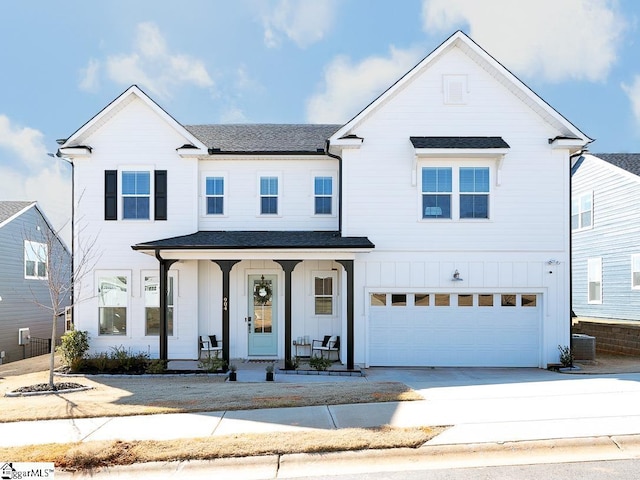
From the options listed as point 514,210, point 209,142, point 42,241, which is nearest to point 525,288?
point 514,210

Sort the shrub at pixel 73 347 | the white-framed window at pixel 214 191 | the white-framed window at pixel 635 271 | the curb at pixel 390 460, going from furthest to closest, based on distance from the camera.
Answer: the white-framed window at pixel 635 271
the white-framed window at pixel 214 191
the shrub at pixel 73 347
the curb at pixel 390 460

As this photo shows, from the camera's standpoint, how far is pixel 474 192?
16109 millimetres

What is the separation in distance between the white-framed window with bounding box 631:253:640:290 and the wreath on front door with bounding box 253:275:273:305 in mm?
13899

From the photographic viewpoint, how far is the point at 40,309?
2650 cm

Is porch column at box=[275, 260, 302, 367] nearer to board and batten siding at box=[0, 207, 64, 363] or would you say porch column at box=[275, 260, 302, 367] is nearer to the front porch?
the front porch

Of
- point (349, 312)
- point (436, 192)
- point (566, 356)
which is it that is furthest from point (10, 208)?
point (566, 356)

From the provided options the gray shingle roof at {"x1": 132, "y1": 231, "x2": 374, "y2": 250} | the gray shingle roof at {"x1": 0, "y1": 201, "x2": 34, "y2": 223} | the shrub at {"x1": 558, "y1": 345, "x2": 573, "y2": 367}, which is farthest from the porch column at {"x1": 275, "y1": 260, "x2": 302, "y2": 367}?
the gray shingle roof at {"x1": 0, "y1": 201, "x2": 34, "y2": 223}

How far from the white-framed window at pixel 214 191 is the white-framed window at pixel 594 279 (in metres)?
16.0

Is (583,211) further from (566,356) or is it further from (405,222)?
(405,222)

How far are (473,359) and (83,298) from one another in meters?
12.0

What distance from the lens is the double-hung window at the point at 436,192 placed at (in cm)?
1608

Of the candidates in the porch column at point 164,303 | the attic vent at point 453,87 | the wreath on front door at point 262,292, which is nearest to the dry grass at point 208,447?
the porch column at point 164,303

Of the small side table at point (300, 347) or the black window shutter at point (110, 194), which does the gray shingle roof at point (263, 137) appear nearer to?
the black window shutter at point (110, 194)

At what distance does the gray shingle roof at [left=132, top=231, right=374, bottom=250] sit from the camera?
14.8 meters
